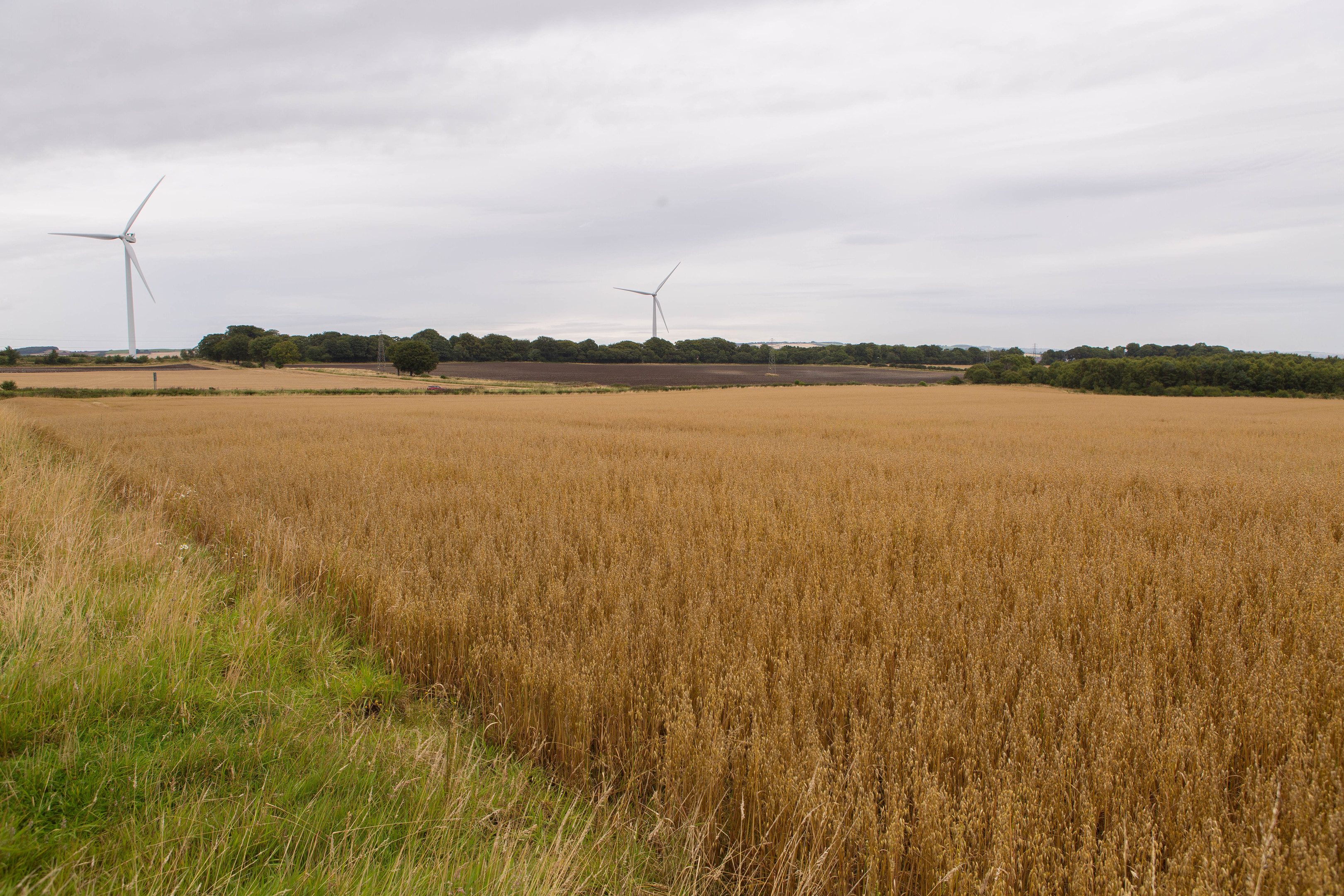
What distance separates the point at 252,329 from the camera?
148 m

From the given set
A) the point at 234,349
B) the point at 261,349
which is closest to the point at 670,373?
the point at 261,349

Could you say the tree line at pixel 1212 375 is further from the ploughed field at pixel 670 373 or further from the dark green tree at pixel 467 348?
the dark green tree at pixel 467 348

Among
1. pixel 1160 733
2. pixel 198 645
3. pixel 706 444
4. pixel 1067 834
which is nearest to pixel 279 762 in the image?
pixel 198 645

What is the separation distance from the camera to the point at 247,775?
256 cm

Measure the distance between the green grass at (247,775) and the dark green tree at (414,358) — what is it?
107m

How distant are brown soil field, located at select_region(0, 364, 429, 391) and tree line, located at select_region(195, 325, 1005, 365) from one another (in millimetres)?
37795

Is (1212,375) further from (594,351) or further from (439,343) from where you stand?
(439,343)

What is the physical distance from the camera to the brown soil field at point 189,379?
64812mm

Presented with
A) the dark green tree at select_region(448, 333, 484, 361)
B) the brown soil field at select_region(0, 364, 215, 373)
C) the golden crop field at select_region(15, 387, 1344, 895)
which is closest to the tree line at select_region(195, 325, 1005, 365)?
the dark green tree at select_region(448, 333, 484, 361)

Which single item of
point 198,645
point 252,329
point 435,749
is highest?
point 252,329

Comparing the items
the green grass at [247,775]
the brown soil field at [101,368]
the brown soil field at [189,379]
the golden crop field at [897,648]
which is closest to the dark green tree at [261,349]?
the brown soil field at [101,368]

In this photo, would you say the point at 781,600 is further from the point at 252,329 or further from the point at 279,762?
the point at 252,329

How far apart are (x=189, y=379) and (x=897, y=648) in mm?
95368

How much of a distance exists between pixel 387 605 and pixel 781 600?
2913 millimetres
